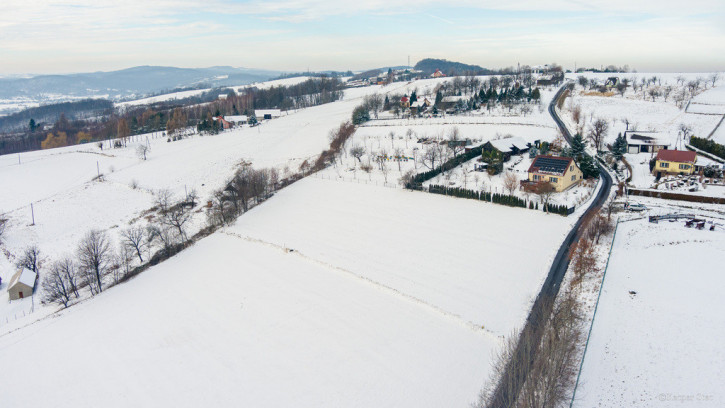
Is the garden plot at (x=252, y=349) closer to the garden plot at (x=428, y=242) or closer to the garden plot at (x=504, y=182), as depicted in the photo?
the garden plot at (x=428, y=242)

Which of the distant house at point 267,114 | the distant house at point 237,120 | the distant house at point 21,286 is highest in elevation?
the distant house at point 267,114

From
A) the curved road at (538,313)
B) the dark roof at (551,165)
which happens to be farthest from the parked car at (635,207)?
the dark roof at (551,165)

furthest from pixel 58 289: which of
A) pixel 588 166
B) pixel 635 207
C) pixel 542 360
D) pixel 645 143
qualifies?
pixel 645 143

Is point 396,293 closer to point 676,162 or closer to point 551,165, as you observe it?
point 551,165

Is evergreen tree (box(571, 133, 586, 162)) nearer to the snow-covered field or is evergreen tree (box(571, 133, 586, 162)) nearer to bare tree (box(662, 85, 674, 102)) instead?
the snow-covered field

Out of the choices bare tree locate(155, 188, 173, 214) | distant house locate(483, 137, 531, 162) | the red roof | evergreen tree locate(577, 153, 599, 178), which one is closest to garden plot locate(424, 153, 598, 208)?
evergreen tree locate(577, 153, 599, 178)

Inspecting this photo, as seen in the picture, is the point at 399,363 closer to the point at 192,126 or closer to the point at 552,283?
the point at 552,283
